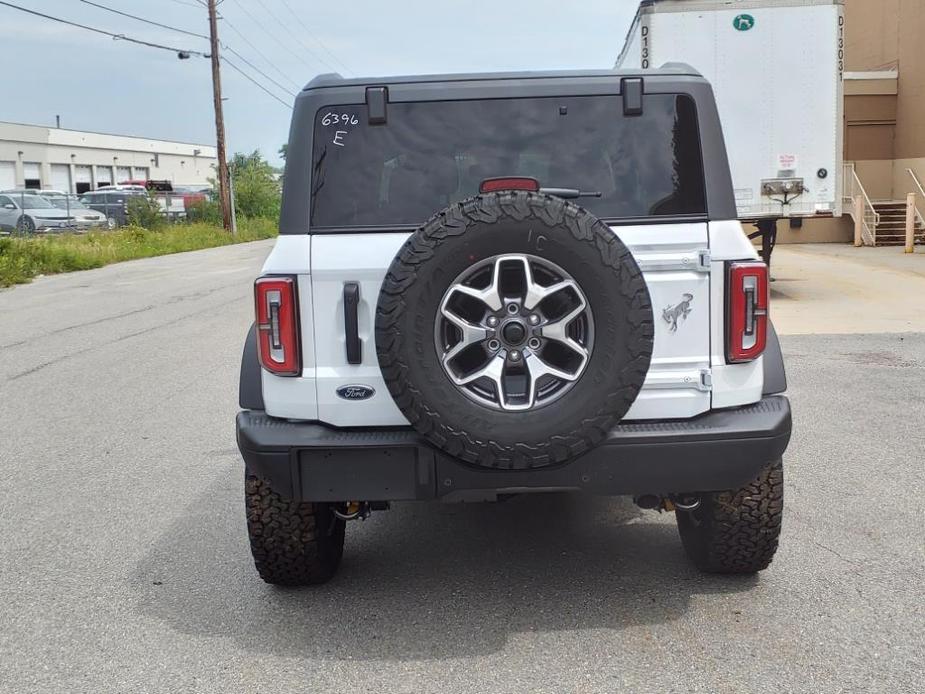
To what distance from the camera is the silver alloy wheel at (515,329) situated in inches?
137

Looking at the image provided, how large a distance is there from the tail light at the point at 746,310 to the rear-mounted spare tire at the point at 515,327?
0.45m

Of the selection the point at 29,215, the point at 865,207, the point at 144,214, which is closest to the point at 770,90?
the point at 865,207

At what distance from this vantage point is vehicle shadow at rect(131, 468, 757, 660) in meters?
3.87

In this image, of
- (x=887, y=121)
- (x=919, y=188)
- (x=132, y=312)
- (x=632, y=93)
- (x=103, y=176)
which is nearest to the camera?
(x=632, y=93)

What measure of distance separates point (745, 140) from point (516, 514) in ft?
33.3

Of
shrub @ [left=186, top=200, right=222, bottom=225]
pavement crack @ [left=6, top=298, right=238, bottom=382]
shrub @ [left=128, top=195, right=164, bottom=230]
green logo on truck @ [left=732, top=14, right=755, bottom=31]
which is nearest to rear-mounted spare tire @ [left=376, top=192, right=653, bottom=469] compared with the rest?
pavement crack @ [left=6, top=298, right=238, bottom=382]

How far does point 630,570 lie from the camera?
4441 mm

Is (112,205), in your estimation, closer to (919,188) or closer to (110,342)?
(919,188)

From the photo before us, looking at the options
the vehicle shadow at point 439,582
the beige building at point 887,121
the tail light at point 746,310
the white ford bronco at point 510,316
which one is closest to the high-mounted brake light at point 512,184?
the white ford bronco at point 510,316

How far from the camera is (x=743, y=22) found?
14258mm

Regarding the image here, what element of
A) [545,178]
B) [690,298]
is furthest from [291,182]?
[690,298]

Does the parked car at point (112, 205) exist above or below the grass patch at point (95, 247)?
above

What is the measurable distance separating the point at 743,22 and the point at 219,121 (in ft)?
102

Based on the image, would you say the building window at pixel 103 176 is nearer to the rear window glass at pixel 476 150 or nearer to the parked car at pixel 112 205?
the parked car at pixel 112 205
